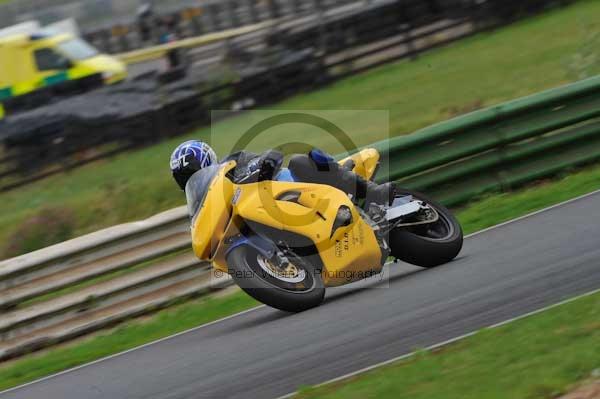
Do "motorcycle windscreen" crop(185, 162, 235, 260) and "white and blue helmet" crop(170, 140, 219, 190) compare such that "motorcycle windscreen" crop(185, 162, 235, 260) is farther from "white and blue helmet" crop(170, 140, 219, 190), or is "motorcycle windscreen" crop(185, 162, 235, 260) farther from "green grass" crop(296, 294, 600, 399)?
"green grass" crop(296, 294, 600, 399)

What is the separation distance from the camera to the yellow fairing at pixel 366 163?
8.37 meters

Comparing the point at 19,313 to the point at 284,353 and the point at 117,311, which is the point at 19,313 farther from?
the point at 284,353

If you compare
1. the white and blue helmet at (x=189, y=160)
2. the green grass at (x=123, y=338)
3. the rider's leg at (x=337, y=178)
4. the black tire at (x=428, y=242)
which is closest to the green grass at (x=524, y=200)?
the black tire at (x=428, y=242)

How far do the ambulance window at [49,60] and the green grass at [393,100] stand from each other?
16.7 feet

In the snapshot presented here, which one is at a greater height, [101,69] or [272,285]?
[272,285]

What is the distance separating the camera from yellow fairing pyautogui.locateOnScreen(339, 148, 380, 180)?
8.37 m

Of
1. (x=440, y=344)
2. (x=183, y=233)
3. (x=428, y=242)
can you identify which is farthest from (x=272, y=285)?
(x=183, y=233)

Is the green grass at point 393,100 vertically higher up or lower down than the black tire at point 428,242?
lower down

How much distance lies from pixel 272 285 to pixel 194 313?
77.8 inches

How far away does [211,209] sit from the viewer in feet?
24.8

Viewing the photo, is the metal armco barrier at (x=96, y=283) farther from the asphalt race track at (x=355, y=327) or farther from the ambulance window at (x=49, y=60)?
the ambulance window at (x=49, y=60)

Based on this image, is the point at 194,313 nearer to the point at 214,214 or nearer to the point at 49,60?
the point at 214,214

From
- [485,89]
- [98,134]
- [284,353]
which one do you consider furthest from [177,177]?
[98,134]

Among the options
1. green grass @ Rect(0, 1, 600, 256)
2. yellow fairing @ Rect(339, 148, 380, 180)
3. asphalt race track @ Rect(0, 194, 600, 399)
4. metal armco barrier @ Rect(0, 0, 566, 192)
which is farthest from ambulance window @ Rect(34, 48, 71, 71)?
yellow fairing @ Rect(339, 148, 380, 180)
